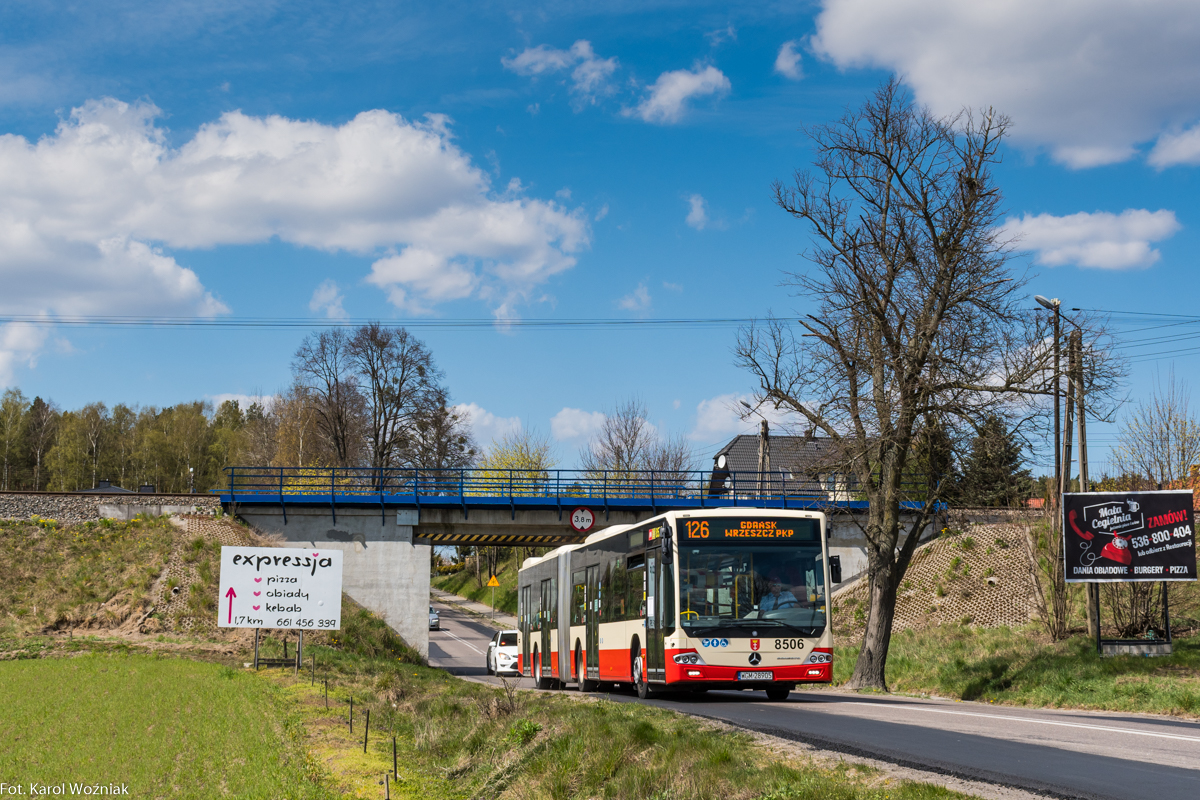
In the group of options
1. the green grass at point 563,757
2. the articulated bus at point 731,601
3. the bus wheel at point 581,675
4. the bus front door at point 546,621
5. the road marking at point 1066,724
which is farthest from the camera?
the bus front door at point 546,621

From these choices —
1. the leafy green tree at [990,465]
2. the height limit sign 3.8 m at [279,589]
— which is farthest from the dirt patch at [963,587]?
the height limit sign 3.8 m at [279,589]

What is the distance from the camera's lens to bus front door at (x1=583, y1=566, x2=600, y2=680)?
22578mm

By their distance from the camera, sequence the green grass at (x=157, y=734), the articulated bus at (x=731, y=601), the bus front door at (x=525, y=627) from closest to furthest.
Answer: the green grass at (x=157, y=734), the articulated bus at (x=731, y=601), the bus front door at (x=525, y=627)

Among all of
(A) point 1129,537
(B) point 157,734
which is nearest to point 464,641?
(A) point 1129,537

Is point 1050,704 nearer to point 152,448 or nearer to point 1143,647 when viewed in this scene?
point 1143,647

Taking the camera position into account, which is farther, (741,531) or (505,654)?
(505,654)

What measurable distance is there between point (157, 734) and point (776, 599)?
9.51 m

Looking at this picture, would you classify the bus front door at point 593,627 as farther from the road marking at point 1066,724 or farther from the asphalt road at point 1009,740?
the road marking at point 1066,724

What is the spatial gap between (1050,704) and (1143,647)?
318 centimetres

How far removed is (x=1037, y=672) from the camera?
69.6 ft

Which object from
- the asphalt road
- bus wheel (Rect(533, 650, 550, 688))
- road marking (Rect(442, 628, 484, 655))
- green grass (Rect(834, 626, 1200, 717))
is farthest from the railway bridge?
the asphalt road

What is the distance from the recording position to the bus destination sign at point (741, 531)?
59.3 feet

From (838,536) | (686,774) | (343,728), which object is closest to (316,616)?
(343,728)

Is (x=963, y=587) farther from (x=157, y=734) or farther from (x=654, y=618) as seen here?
(x=157, y=734)
